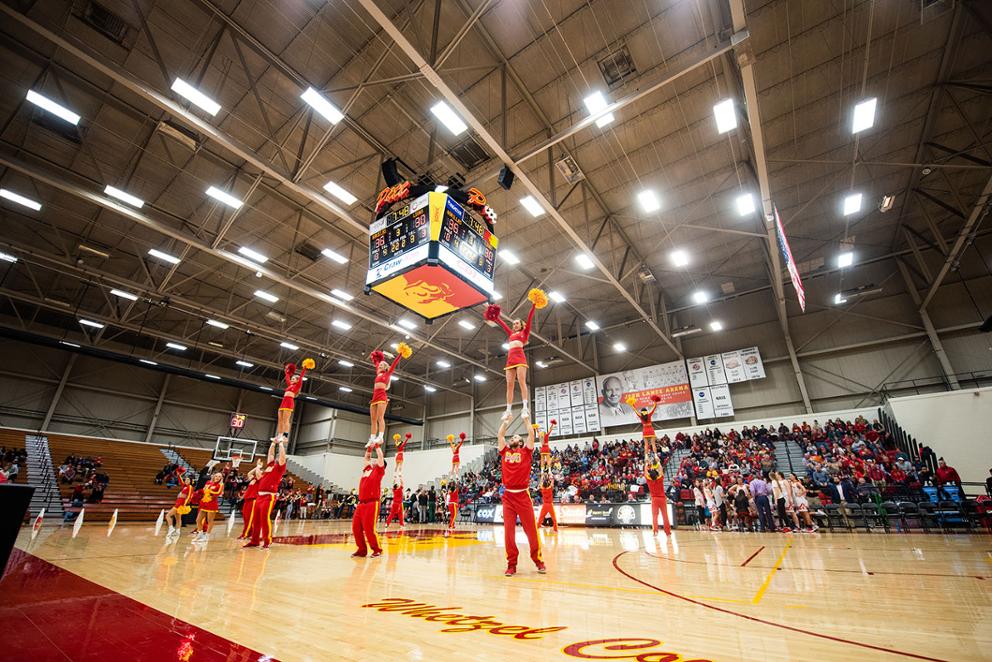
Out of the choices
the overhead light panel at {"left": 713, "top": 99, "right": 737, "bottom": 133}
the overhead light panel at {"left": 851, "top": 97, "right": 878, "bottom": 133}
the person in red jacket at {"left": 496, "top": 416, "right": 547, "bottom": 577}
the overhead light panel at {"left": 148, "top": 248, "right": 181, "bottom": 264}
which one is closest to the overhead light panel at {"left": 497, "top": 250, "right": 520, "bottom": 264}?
the overhead light panel at {"left": 713, "top": 99, "right": 737, "bottom": 133}

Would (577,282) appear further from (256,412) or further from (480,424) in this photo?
(256,412)

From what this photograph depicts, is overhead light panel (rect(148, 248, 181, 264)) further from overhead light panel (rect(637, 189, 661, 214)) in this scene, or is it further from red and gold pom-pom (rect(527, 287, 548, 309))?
overhead light panel (rect(637, 189, 661, 214))

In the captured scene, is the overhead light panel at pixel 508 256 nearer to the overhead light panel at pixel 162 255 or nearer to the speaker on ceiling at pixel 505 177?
the speaker on ceiling at pixel 505 177

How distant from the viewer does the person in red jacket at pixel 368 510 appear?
6.20m

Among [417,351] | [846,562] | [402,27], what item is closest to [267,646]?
[846,562]

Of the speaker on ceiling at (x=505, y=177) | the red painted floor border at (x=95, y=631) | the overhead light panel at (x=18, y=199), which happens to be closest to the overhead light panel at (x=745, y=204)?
the speaker on ceiling at (x=505, y=177)

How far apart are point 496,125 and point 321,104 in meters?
4.74

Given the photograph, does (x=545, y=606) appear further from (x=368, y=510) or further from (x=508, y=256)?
(x=508, y=256)

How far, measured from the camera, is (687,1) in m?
8.71

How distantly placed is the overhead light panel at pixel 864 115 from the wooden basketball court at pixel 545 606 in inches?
419

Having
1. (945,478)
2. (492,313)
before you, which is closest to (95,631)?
(492,313)

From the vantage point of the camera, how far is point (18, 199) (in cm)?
1242

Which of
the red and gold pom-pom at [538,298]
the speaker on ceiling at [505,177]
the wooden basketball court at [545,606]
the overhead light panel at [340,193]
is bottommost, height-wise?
the wooden basketball court at [545,606]

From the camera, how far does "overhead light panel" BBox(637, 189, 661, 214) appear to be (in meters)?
13.4
